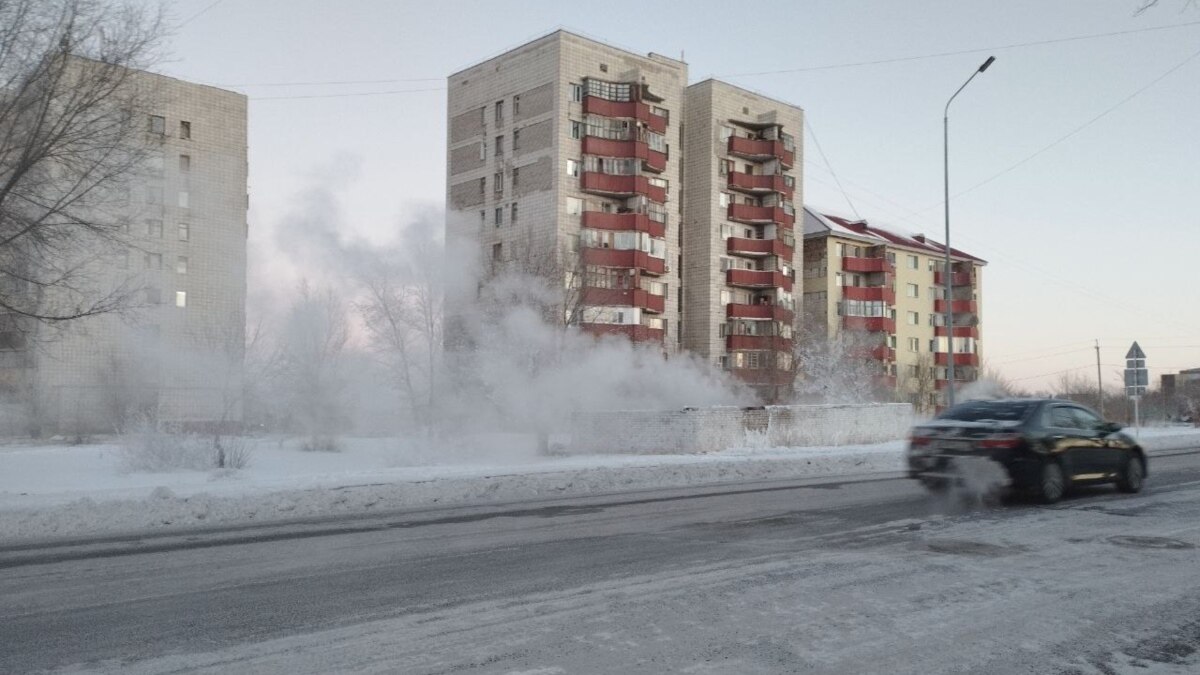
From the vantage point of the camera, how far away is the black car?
11977 mm

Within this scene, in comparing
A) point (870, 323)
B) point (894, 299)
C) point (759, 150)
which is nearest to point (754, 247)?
point (759, 150)

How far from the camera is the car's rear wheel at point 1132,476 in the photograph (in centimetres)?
1349

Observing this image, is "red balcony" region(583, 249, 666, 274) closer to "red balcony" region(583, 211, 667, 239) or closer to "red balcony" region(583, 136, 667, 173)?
"red balcony" region(583, 211, 667, 239)

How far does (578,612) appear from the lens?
570 centimetres

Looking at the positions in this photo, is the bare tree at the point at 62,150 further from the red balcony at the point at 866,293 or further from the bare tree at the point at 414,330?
the red balcony at the point at 866,293

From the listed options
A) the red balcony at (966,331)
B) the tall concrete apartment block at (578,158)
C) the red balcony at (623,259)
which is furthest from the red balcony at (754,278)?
the red balcony at (966,331)

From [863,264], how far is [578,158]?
29.8m

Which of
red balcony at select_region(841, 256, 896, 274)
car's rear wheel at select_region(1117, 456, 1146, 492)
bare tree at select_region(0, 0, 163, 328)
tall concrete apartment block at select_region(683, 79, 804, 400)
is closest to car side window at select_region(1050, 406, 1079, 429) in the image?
car's rear wheel at select_region(1117, 456, 1146, 492)

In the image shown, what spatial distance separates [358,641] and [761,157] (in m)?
61.7

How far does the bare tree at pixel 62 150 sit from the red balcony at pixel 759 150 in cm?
4823

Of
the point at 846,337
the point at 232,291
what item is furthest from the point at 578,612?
the point at 846,337

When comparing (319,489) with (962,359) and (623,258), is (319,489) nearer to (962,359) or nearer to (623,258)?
(623,258)

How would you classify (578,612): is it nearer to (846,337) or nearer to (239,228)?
(239,228)

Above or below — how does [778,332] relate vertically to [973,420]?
above
